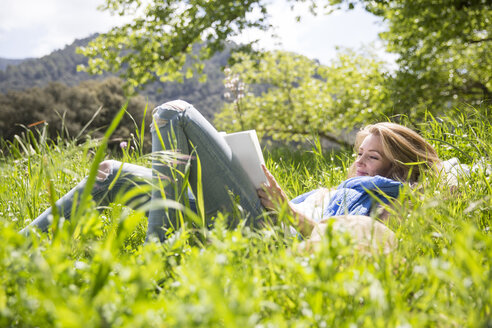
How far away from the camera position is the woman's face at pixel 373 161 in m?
2.67

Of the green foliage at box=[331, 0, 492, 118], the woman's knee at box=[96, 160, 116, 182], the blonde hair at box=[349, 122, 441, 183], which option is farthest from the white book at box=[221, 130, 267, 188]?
the green foliage at box=[331, 0, 492, 118]

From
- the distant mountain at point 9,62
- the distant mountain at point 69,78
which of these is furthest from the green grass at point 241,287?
the distant mountain at point 9,62

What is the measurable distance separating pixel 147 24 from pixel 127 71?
1020mm

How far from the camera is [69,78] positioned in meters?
50.9

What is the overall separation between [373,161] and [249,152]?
1.04 m

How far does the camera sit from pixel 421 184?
7.20 ft

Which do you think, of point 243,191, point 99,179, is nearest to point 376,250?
point 243,191

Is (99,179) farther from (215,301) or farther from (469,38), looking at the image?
(469,38)

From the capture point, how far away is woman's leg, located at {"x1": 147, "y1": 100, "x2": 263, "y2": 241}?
1908mm

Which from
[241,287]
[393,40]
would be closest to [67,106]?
[393,40]

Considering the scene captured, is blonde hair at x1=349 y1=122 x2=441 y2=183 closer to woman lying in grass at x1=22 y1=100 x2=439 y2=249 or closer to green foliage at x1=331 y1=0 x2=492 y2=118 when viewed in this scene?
woman lying in grass at x1=22 y1=100 x2=439 y2=249

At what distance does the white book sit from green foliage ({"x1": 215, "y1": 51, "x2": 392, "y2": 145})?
180 inches

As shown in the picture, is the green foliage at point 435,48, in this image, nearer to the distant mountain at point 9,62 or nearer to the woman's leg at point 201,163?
the woman's leg at point 201,163

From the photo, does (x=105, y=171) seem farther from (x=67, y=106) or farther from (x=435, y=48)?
(x=67, y=106)
